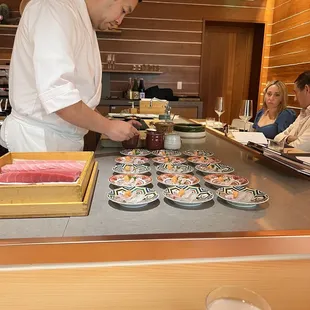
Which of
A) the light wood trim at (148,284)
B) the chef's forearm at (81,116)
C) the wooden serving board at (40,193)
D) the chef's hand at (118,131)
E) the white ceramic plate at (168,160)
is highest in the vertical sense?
the chef's forearm at (81,116)

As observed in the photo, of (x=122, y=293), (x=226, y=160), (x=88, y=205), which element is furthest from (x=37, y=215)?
(x=226, y=160)

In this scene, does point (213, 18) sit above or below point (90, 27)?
above

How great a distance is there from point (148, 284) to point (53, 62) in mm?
762

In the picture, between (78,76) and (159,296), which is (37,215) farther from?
(78,76)

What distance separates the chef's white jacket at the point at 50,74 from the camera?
107 centimetres

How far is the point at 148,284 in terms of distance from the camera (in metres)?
0.68

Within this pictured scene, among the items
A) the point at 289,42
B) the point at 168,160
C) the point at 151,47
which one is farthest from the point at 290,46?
the point at 168,160

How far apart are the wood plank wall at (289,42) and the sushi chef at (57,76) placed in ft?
11.7

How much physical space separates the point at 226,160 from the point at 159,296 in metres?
0.81

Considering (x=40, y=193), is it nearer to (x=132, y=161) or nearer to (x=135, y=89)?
(x=132, y=161)

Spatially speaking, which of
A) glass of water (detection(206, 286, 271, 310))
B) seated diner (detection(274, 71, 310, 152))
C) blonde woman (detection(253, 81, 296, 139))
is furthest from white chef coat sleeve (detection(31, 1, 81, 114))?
blonde woman (detection(253, 81, 296, 139))

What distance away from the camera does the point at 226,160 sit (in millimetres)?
1379

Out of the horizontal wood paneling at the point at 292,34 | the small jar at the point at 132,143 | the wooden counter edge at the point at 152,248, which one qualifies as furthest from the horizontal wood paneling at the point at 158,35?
the wooden counter edge at the point at 152,248

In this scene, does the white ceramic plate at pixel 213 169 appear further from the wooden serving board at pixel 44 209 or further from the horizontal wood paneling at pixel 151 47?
the horizontal wood paneling at pixel 151 47
